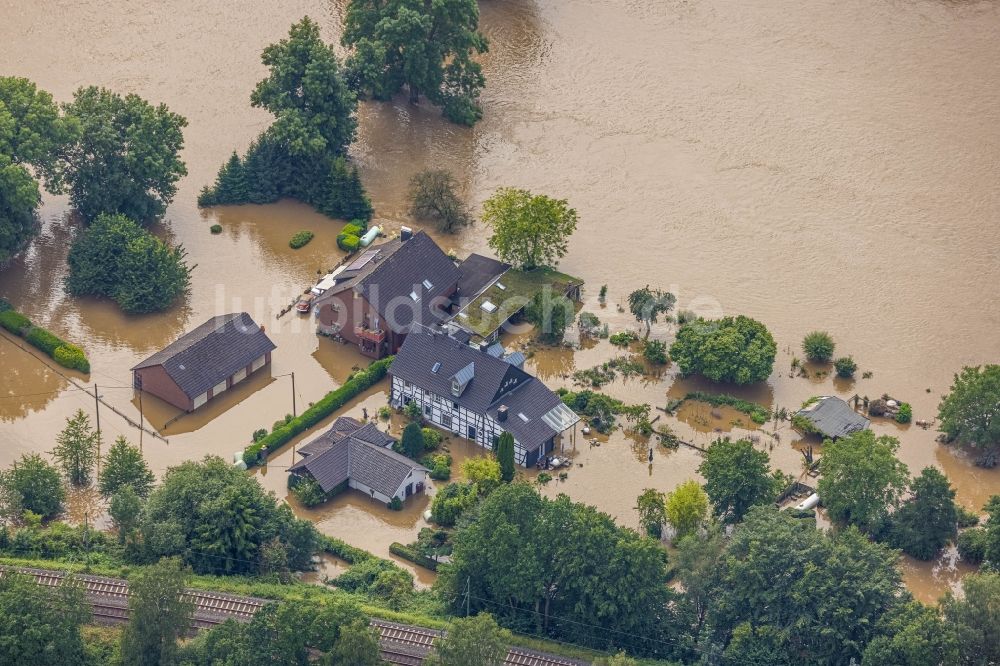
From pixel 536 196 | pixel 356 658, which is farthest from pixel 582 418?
pixel 356 658

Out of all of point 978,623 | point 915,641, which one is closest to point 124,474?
point 915,641

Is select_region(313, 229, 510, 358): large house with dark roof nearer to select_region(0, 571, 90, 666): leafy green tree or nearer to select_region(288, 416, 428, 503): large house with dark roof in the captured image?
select_region(288, 416, 428, 503): large house with dark roof

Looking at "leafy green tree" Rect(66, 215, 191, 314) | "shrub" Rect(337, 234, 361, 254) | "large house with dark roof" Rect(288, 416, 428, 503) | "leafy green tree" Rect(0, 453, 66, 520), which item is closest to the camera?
"leafy green tree" Rect(0, 453, 66, 520)

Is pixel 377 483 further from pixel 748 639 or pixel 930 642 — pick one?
pixel 930 642

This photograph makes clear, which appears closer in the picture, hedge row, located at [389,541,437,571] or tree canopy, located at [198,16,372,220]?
hedge row, located at [389,541,437,571]

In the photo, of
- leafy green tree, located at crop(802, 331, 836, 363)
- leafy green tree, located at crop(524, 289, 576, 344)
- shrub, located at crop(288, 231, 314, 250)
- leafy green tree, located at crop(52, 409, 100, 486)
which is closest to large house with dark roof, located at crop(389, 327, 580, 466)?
leafy green tree, located at crop(524, 289, 576, 344)

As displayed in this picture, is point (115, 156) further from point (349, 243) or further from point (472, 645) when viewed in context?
point (472, 645)

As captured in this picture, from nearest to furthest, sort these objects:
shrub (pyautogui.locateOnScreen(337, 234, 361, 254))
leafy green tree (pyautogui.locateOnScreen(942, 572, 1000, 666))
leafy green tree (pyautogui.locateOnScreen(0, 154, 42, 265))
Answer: leafy green tree (pyautogui.locateOnScreen(942, 572, 1000, 666)) → leafy green tree (pyautogui.locateOnScreen(0, 154, 42, 265)) → shrub (pyautogui.locateOnScreen(337, 234, 361, 254))
